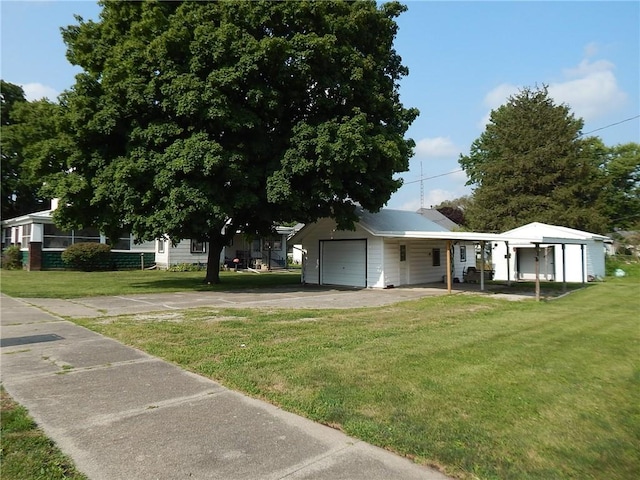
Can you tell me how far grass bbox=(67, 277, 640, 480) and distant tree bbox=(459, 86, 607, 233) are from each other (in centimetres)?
3041

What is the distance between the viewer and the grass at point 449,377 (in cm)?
351

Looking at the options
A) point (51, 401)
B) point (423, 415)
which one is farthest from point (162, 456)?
point (423, 415)

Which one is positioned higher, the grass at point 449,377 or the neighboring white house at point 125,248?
the neighboring white house at point 125,248

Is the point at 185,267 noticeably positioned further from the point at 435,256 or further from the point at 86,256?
the point at 435,256

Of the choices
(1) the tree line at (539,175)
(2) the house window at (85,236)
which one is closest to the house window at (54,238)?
(2) the house window at (85,236)

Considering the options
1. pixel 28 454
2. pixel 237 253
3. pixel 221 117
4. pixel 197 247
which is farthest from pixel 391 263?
pixel 237 253

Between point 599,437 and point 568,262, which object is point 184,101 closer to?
point 599,437

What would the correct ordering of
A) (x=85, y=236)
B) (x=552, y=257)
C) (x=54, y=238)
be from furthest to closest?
(x=85, y=236)
(x=54, y=238)
(x=552, y=257)

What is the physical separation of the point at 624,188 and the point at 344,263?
45595mm

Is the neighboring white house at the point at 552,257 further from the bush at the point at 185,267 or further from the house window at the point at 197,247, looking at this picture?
the house window at the point at 197,247

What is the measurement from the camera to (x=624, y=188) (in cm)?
5038

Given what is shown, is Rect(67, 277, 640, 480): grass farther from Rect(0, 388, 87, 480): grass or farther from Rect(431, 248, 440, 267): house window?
Rect(431, 248, 440, 267): house window

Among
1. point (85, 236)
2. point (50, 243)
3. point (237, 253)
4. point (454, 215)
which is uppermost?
point (454, 215)

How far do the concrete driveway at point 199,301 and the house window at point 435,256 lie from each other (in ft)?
23.3
